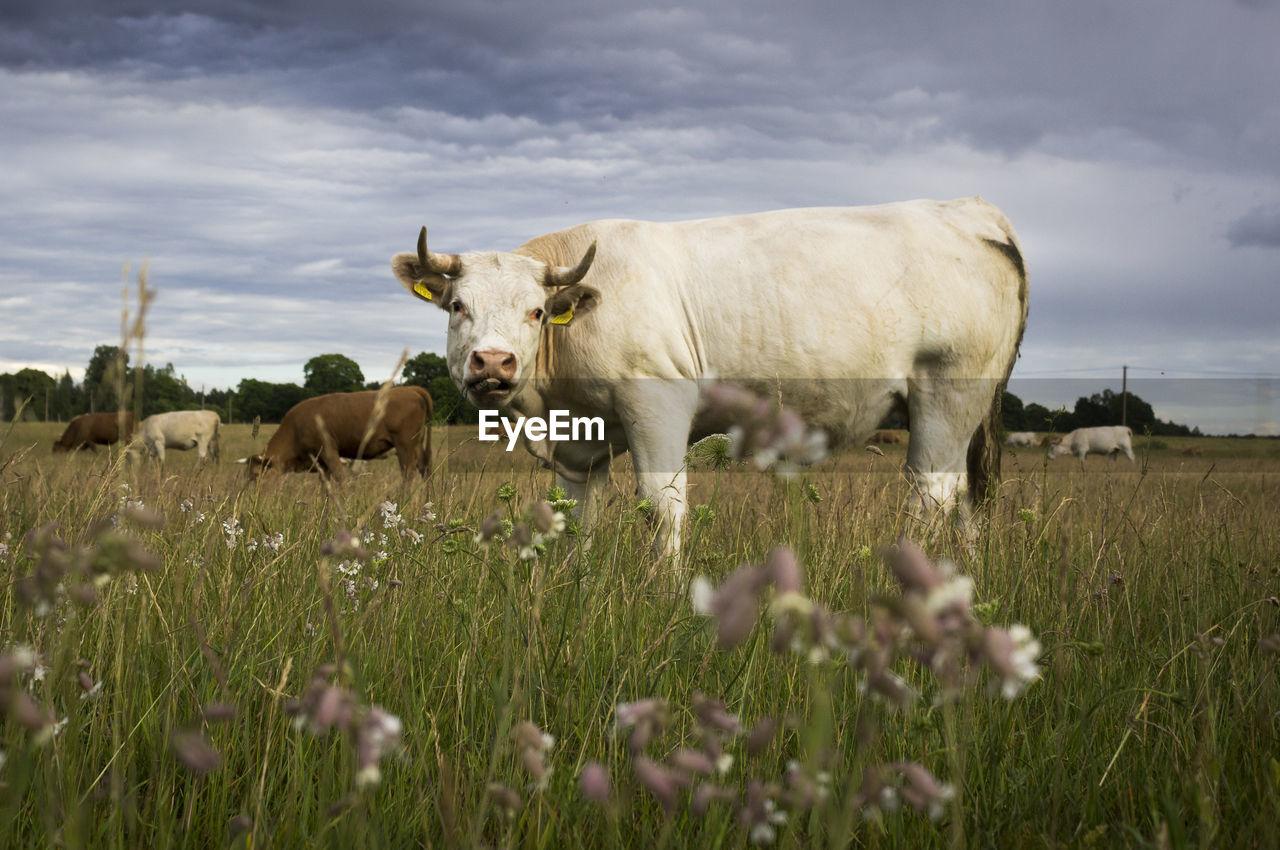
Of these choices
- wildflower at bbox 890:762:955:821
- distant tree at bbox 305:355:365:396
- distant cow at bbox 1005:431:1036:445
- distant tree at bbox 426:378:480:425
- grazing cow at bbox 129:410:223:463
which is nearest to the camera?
wildflower at bbox 890:762:955:821

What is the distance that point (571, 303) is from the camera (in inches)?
201

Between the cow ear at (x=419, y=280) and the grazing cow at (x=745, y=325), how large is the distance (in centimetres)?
1

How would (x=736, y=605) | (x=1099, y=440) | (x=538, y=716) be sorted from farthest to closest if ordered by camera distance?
1. (x=1099, y=440)
2. (x=538, y=716)
3. (x=736, y=605)

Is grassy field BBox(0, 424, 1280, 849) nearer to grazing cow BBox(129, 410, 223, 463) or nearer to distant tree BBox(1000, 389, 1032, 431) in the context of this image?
grazing cow BBox(129, 410, 223, 463)

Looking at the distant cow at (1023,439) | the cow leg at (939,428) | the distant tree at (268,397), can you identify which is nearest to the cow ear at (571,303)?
the cow leg at (939,428)

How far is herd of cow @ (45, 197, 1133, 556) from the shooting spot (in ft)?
16.7

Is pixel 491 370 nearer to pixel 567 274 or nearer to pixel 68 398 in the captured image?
pixel 567 274

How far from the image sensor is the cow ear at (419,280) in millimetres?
5293

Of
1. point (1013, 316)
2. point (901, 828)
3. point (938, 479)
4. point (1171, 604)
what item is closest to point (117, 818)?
point (901, 828)

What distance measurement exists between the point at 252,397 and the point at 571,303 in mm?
71510

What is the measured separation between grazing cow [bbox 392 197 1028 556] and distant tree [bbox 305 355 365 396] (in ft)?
257

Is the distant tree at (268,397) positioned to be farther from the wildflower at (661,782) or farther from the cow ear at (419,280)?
the wildflower at (661,782)

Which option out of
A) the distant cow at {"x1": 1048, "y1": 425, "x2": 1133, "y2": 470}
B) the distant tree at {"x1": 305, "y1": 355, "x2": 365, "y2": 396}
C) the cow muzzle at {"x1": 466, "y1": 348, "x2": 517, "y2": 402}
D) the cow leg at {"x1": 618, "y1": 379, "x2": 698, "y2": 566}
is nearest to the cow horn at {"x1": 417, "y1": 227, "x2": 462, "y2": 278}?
the cow muzzle at {"x1": 466, "y1": 348, "x2": 517, "y2": 402}

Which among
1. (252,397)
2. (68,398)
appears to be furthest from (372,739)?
(252,397)
